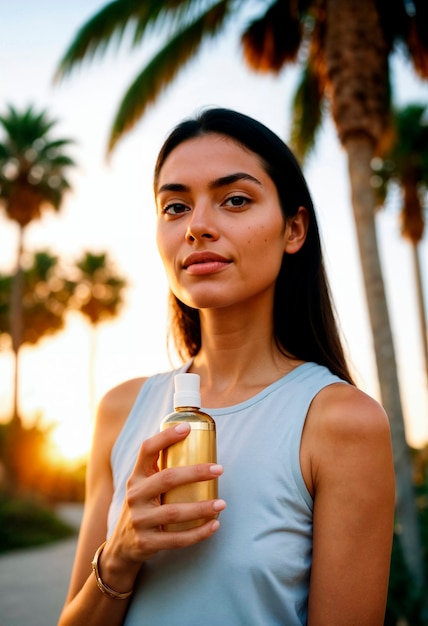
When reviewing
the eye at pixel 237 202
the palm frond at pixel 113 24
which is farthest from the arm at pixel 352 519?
the palm frond at pixel 113 24

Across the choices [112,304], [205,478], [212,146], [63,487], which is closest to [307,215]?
[212,146]

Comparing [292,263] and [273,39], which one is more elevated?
[273,39]

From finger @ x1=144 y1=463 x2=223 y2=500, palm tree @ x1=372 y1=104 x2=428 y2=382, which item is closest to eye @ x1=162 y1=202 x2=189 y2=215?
finger @ x1=144 y1=463 x2=223 y2=500

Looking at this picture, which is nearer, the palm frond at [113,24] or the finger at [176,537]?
the finger at [176,537]

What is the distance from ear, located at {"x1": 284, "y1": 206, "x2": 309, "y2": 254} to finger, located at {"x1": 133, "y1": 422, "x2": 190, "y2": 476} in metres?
0.78

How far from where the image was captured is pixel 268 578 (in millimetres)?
1433

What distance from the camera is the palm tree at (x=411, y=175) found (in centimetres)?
1927

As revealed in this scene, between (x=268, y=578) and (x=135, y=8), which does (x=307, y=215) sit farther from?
(x=135, y=8)

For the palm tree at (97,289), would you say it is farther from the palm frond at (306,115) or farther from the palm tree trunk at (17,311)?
the palm frond at (306,115)

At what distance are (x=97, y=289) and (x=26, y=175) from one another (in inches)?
346

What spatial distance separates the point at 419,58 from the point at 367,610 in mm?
9443

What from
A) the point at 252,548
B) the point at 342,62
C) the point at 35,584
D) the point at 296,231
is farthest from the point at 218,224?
the point at 35,584

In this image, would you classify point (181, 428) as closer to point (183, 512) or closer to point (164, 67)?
point (183, 512)

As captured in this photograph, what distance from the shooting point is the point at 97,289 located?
1211 inches
